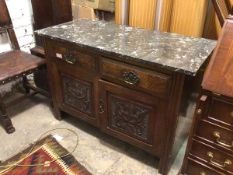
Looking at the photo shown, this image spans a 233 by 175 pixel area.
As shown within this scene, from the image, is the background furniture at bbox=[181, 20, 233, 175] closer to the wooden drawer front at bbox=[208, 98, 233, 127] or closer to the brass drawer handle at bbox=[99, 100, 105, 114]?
the wooden drawer front at bbox=[208, 98, 233, 127]

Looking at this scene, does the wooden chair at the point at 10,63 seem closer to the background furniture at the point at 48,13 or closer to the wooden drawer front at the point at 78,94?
the background furniture at the point at 48,13

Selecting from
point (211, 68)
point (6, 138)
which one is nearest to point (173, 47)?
point (211, 68)

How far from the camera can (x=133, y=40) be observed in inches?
55.0

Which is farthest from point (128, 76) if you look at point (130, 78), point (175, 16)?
point (175, 16)

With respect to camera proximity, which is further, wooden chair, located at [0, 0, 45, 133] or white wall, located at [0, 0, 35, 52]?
white wall, located at [0, 0, 35, 52]

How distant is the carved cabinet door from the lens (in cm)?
130

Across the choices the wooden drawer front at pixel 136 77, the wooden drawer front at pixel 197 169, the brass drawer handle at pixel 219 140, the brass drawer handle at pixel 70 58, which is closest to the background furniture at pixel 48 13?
the brass drawer handle at pixel 70 58

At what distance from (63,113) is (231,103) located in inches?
53.9

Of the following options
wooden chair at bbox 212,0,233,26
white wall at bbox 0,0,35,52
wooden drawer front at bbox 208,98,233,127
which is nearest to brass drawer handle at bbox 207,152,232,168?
wooden drawer front at bbox 208,98,233,127

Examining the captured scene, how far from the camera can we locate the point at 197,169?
1.20 metres

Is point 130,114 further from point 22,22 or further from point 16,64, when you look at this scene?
point 22,22

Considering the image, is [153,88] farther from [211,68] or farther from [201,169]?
[201,169]

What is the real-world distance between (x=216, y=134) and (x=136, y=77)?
0.47m

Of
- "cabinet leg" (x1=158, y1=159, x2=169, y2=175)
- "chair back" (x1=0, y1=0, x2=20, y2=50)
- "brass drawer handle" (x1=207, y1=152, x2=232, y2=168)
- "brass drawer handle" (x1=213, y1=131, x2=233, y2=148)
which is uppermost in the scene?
"chair back" (x1=0, y1=0, x2=20, y2=50)
